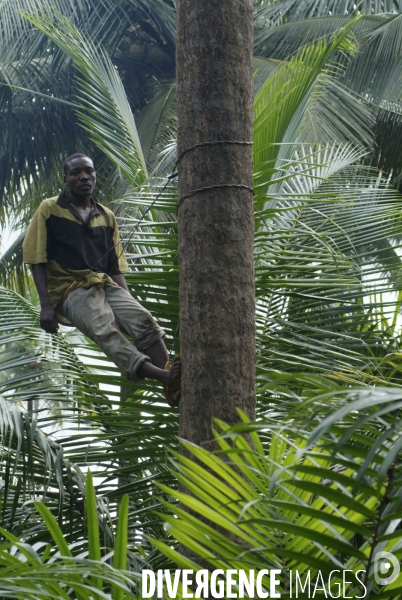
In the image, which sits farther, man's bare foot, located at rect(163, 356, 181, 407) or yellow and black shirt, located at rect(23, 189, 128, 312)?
yellow and black shirt, located at rect(23, 189, 128, 312)

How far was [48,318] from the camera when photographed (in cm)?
437

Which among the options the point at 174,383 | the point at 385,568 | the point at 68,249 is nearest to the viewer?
the point at 385,568

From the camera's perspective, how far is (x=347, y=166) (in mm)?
6652

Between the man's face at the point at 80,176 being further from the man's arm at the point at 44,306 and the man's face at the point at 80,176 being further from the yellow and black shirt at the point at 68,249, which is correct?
the man's arm at the point at 44,306

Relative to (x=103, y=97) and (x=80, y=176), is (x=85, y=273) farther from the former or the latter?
(x=103, y=97)

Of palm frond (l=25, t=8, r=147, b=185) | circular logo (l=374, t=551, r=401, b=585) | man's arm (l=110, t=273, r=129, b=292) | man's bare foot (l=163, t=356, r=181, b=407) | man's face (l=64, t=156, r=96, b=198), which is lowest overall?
circular logo (l=374, t=551, r=401, b=585)

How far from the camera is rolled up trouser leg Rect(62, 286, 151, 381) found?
407 cm

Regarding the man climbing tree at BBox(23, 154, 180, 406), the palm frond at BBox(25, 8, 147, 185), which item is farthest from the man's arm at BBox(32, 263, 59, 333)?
the palm frond at BBox(25, 8, 147, 185)

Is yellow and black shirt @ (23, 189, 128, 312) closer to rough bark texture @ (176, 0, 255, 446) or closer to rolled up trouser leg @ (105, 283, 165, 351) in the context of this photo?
rolled up trouser leg @ (105, 283, 165, 351)

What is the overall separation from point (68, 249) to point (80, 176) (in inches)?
15.0

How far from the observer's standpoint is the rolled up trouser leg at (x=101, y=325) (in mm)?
4074

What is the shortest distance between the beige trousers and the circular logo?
2138mm

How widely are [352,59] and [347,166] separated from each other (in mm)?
4532

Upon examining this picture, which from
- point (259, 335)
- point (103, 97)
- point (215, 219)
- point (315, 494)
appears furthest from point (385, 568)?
point (103, 97)
